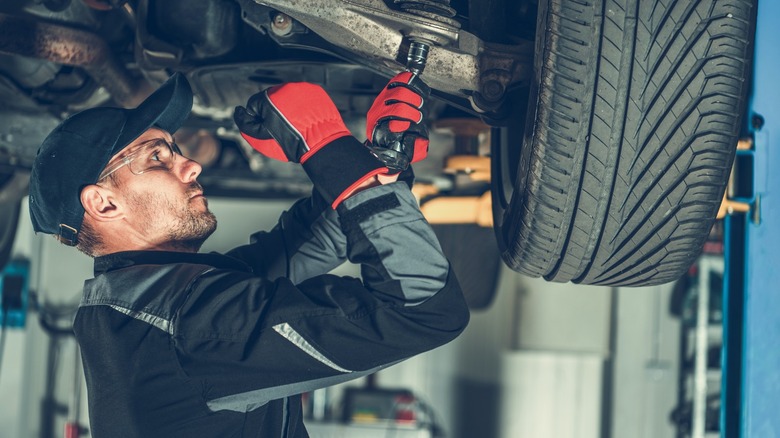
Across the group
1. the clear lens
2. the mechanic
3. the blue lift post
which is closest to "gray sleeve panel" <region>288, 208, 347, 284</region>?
the mechanic

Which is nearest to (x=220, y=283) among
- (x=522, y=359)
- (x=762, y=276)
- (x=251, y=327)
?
(x=251, y=327)

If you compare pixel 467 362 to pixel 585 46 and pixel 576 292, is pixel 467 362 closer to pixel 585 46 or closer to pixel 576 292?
pixel 576 292

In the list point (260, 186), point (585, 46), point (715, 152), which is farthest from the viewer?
point (260, 186)

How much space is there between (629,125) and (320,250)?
71cm

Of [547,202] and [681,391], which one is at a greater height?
[547,202]

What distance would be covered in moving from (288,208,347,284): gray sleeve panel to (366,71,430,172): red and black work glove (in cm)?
37

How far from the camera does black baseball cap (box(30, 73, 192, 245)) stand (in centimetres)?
160

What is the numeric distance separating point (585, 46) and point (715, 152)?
→ 1.01 feet

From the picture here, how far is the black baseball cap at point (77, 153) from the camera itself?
1601 mm

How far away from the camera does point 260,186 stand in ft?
10.8

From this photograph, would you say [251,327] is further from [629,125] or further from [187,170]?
[629,125]

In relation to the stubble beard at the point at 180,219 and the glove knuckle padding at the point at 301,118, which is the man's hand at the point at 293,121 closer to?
the glove knuckle padding at the point at 301,118

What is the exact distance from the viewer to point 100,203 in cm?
162

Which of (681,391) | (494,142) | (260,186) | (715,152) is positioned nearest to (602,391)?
(681,391)
